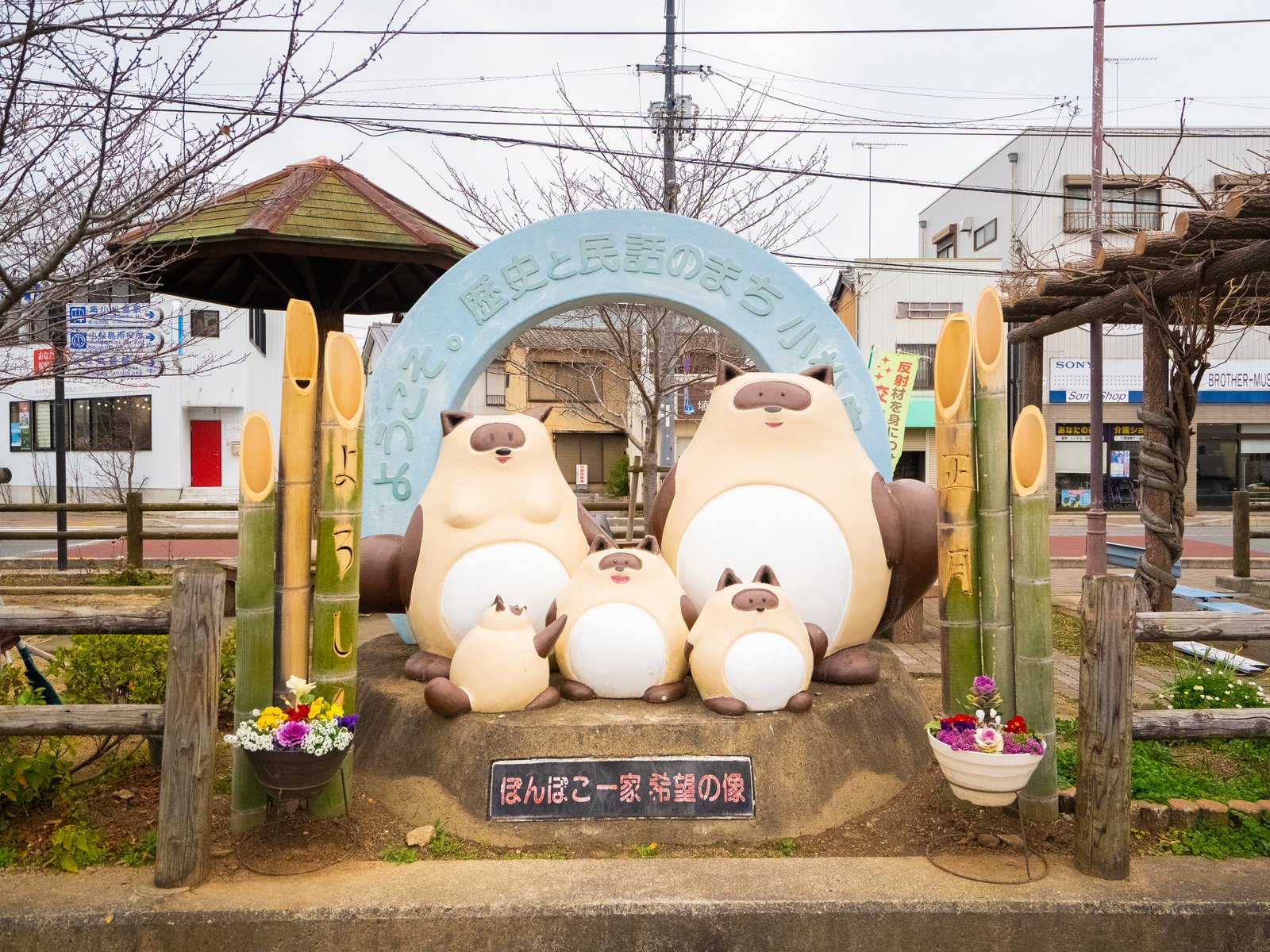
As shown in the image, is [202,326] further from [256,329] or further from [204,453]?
[204,453]

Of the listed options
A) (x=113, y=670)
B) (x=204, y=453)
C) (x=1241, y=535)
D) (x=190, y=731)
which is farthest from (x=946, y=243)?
(x=190, y=731)

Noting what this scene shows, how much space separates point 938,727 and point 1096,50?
11937 millimetres

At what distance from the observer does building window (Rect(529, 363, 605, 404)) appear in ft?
40.9

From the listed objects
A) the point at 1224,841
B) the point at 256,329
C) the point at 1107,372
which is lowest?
the point at 1224,841

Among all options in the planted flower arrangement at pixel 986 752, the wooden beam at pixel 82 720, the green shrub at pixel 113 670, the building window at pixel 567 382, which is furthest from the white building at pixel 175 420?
the planted flower arrangement at pixel 986 752

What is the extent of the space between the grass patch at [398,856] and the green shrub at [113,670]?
1.58 metres

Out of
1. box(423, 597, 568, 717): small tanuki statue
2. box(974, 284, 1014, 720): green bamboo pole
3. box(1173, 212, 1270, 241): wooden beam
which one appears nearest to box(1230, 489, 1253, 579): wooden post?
box(1173, 212, 1270, 241): wooden beam

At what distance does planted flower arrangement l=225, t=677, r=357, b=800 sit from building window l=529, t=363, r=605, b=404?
8304mm

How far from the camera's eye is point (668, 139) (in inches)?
470

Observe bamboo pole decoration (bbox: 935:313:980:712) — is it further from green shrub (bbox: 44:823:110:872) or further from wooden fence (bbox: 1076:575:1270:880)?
green shrub (bbox: 44:823:110:872)

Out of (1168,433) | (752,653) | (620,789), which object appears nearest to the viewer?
(620,789)

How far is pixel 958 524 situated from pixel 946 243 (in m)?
26.2

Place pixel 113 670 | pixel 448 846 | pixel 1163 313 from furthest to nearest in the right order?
pixel 1163 313
pixel 113 670
pixel 448 846

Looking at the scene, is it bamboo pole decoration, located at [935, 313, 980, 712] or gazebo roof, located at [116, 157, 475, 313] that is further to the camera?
gazebo roof, located at [116, 157, 475, 313]
